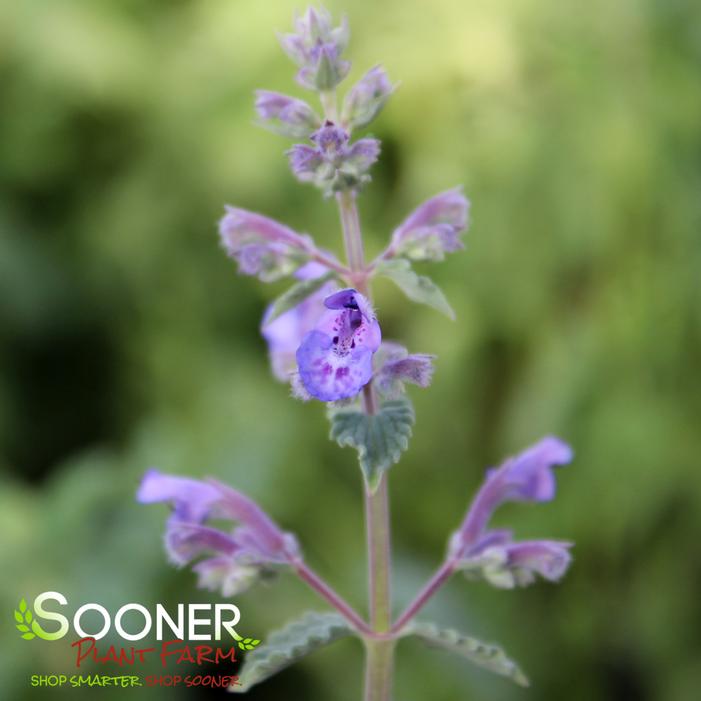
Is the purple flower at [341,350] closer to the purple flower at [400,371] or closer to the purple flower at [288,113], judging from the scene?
the purple flower at [400,371]

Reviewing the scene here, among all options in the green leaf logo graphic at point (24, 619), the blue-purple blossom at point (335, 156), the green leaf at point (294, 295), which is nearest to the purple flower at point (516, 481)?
the green leaf at point (294, 295)

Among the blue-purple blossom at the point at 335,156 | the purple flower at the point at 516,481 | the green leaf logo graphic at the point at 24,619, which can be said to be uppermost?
the blue-purple blossom at the point at 335,156

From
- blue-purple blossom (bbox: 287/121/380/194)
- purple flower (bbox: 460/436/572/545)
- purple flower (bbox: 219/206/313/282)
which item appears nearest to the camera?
blue-purple blossom (bbox: 287/121/380/194)

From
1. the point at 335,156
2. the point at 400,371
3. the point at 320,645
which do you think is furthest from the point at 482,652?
the point at 335,156

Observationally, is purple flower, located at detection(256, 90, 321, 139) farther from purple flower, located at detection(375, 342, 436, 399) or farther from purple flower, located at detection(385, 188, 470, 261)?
→ purple flower, located at detection(375, 342, 436, 399)

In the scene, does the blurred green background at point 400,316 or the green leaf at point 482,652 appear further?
the blurred green background at point 400,316

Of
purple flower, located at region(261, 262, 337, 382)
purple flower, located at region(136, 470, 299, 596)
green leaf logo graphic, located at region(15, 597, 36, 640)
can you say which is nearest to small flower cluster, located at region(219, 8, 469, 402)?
purple flower, located at region(261, 262, 337, 382)
